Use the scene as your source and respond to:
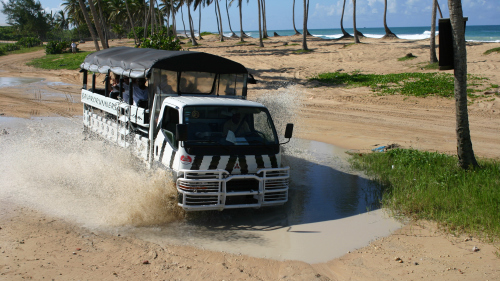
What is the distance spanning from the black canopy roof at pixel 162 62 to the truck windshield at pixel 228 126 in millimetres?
1688

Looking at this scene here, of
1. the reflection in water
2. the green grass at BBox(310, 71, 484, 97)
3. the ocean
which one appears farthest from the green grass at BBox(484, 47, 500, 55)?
the ocean

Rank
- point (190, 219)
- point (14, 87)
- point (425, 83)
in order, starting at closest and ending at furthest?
1. point (190, 219)
2. point (425, 83)
3. point (14, 87)

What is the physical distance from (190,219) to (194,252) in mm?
1214

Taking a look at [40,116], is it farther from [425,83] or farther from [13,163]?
[425,83]

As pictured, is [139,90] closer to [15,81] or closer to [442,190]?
[442,190]

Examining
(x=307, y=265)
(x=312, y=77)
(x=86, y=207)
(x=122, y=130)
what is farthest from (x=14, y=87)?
(x=307, y=265)

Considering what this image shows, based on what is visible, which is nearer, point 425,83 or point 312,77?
point 425,83

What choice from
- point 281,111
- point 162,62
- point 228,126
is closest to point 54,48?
point 281,111

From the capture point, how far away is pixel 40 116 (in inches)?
643

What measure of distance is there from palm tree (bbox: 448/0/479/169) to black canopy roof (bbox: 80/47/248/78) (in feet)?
14.0

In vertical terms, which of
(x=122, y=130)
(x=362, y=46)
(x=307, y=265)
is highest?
(x=362, y=46)

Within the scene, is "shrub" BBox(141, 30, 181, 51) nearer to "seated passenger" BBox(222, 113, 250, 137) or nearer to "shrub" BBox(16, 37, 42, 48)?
"seated passenger" BBox(222, 113, 250, 137)

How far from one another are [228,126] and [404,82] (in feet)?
49.5

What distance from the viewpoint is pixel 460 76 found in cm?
869
